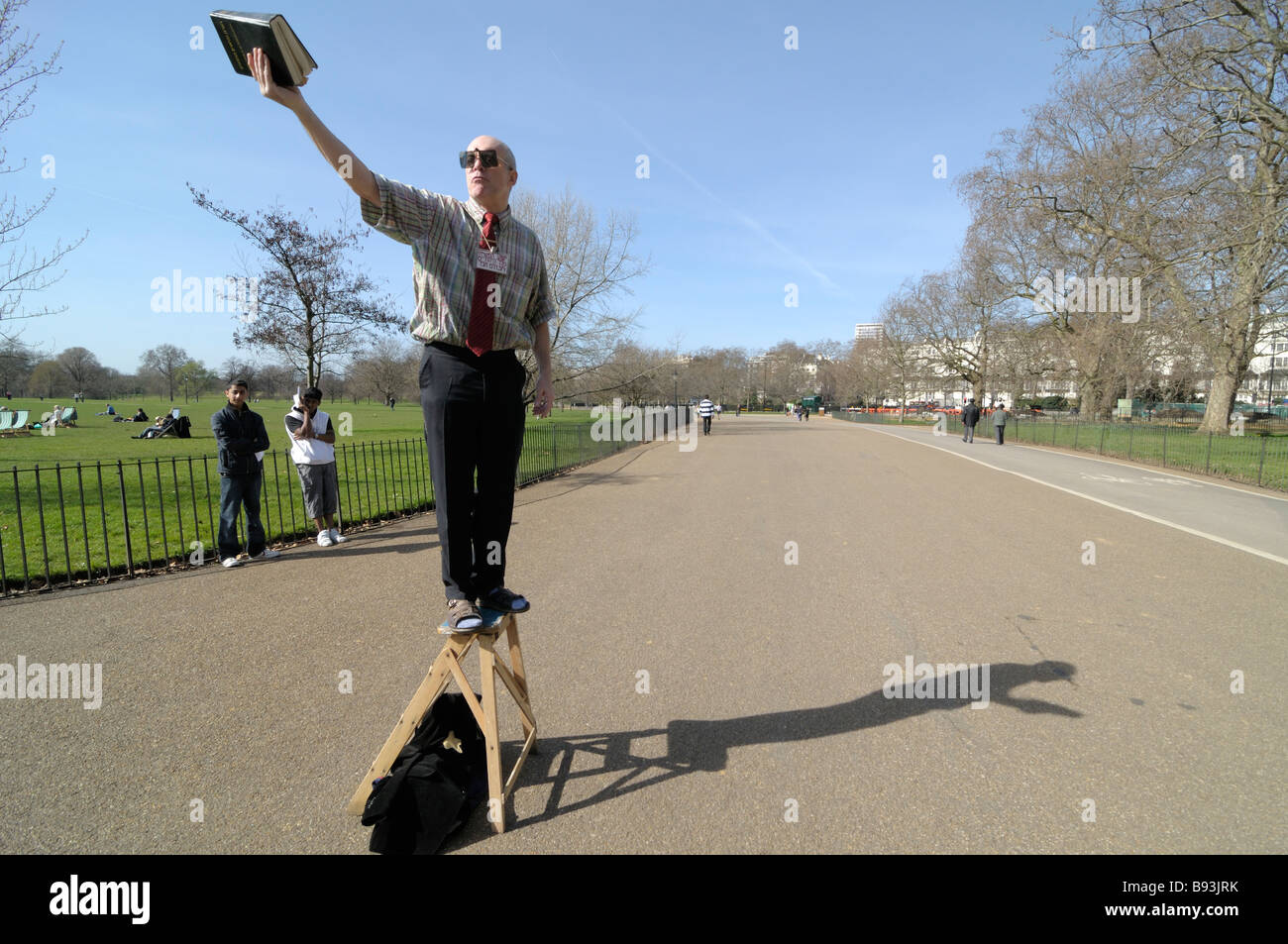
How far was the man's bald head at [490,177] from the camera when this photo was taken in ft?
9.05

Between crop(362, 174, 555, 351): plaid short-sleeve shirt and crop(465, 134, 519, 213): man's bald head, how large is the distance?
68 mm

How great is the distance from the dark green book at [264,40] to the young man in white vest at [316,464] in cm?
661

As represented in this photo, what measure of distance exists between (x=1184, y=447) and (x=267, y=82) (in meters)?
24.5

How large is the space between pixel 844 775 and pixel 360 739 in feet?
7.72

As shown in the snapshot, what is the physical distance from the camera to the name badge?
9.04 ft

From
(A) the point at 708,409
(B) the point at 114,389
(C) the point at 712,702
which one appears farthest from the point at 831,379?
(C) the point at 712,702

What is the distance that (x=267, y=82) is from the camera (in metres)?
1.98

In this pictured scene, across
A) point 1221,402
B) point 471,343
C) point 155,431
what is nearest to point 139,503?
point 471,343

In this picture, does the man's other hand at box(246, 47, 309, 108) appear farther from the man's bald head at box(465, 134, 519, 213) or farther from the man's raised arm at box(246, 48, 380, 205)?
the man's bald head at box(465, 134, 519, 213)

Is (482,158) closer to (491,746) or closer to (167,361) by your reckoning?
(491,746)

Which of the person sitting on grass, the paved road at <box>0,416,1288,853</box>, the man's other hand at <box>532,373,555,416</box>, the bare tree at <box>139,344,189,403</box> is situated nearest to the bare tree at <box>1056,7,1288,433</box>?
the paved road at <box>0,416,1288,853</box>
